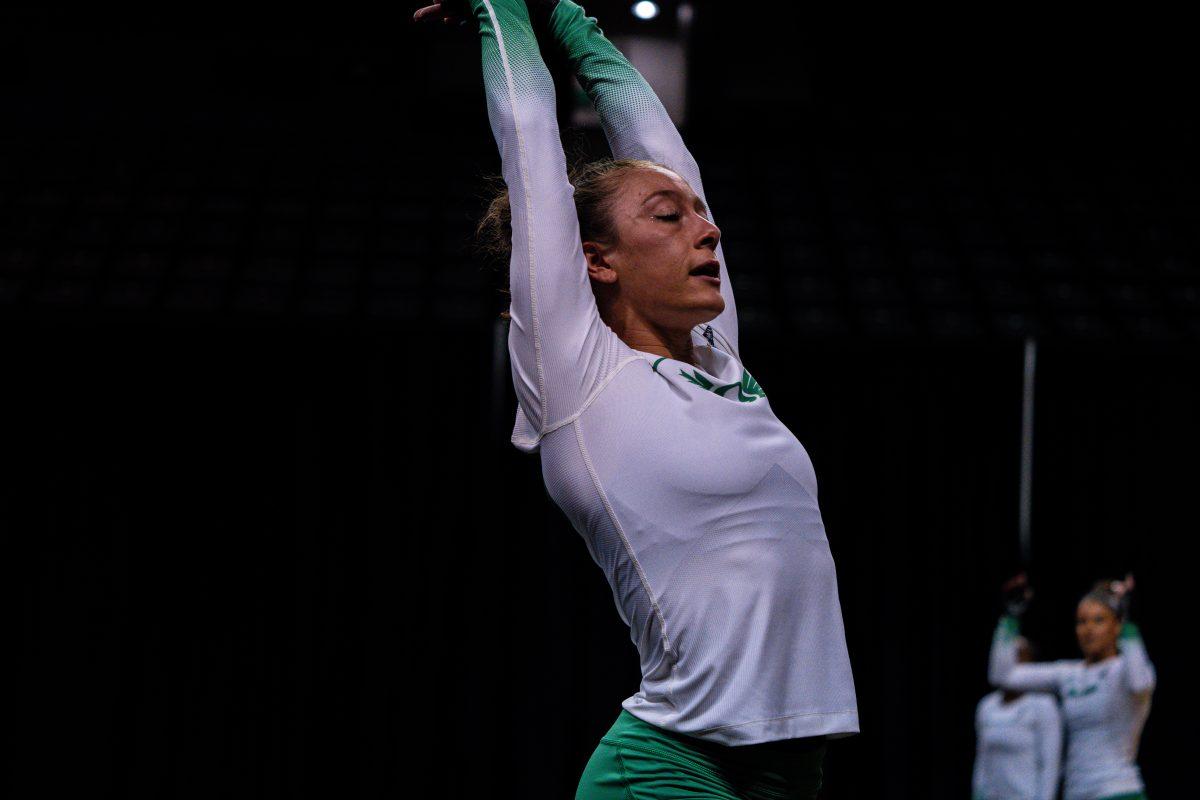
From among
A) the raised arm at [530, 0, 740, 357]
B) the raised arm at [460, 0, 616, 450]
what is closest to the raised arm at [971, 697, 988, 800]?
the raised arm at [530, 0, 740, 357]

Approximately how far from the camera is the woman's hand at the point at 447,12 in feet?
3.98

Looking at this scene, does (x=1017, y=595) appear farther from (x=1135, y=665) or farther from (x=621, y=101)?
(x=621, y=101)

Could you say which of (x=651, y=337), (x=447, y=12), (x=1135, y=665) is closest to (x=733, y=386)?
(x=651, y=337)

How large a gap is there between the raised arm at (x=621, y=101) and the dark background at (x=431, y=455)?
7.77ft

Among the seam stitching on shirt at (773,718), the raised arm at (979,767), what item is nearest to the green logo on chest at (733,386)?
the seam stitching on shirt at (773,718)

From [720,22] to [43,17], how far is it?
308 centimetres

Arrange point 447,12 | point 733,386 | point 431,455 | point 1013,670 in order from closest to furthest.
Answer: point 733,386
point 447,12
point 1013,670
point 431,455

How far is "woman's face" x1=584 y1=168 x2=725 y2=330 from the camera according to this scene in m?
1.07

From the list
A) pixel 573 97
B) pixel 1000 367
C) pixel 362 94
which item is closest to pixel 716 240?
pixel 1000 367

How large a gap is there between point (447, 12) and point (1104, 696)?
308 cm

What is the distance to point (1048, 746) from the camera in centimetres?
365

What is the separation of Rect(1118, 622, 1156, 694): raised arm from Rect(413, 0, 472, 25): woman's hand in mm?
3036

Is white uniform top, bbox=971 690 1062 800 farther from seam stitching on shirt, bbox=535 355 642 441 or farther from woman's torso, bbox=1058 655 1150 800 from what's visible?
seam stitching on shirt, bbox=535 355 642 441

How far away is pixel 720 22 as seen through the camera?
554 centimetres
